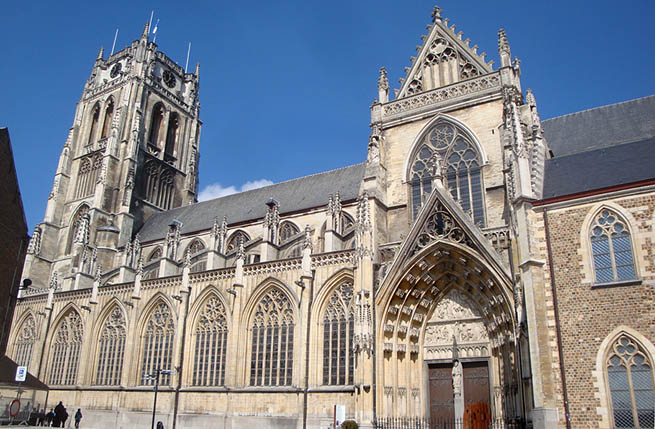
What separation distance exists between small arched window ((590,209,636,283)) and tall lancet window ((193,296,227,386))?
45.3 ft

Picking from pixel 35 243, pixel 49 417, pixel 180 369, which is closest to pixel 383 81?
pixel 180 369

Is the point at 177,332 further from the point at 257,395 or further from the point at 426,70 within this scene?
the point at 426,70

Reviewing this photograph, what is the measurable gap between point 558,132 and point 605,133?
1.91 meters

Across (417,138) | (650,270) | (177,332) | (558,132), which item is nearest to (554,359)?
(650,270)

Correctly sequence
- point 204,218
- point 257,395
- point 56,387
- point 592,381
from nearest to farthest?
point 592,381
point 257,395
point 56,387
point 204,218

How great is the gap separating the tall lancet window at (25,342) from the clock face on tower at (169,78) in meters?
21.3

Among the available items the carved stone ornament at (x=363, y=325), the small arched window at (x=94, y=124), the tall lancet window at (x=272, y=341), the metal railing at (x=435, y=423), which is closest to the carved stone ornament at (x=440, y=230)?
the carved stone ornament at (x=363, y=325)

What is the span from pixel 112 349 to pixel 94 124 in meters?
22.3

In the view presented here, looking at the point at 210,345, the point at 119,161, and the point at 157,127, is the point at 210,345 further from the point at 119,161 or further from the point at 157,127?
the point at 157,127

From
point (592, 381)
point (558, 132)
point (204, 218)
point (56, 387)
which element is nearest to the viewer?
point (592, 381)

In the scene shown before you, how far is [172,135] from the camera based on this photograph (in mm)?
42688

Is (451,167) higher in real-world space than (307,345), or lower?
higher

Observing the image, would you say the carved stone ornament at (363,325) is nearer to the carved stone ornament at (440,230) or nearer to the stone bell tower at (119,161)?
the carved stone ornament at (440,230)

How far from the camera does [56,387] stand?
2600 cm
